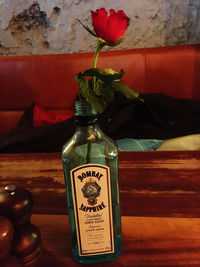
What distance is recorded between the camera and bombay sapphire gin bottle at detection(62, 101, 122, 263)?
0.41m

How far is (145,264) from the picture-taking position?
424 mm

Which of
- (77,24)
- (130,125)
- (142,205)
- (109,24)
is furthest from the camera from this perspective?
(77,24)

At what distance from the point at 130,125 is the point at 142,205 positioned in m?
0.83

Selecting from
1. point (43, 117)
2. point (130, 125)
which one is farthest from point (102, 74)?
point (43, 117)

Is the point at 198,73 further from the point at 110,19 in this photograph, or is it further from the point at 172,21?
the point at 110,19

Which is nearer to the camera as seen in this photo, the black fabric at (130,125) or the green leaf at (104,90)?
the green leaf at (104,90)

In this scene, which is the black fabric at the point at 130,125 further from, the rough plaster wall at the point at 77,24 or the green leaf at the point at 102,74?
the green leaf at the point at 102,74

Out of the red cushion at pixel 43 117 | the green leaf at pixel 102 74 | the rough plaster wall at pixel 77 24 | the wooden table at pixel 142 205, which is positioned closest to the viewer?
the green leaf at pixel 102 74

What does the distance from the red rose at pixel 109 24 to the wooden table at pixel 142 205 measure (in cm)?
33

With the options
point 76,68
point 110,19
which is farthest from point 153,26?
point 110,19

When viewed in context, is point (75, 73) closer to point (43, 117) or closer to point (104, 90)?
point (43, 117)

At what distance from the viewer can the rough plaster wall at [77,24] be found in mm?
1754

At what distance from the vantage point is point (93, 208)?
1.39 ft

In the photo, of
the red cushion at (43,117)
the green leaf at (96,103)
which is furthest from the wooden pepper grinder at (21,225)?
the red cushion at (43,117)
